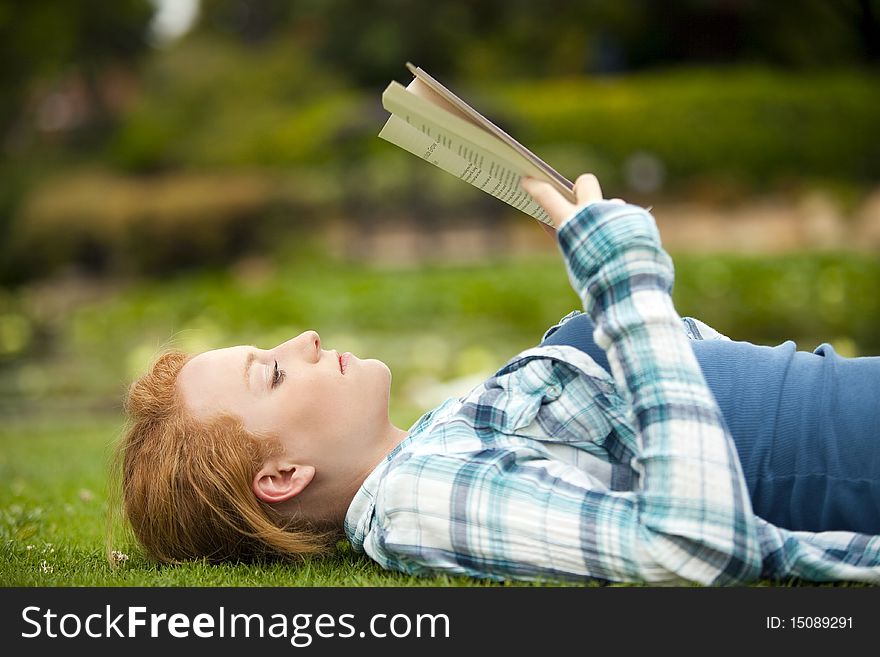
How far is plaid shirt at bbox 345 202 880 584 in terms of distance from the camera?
1843mm

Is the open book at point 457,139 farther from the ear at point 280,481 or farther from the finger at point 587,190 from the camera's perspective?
the ear at point 280,481

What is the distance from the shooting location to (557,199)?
200 centimetres

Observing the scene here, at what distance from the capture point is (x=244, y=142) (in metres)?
16.6

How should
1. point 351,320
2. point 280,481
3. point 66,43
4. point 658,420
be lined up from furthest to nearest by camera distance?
point 66,43 → point 351,320 → point 280,481 → point 658,420

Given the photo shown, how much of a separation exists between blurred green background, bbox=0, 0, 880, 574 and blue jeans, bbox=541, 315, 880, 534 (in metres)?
3.01

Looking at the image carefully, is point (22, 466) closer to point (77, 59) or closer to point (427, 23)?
point (427, 23)

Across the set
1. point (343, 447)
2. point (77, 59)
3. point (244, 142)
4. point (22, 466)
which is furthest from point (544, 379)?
point (77, 59)

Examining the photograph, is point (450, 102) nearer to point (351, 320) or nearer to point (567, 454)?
point (567, 454)

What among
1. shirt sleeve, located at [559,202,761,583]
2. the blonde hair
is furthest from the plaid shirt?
the blonde hair

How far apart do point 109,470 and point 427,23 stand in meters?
16.5

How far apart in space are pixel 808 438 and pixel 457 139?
3.00ft

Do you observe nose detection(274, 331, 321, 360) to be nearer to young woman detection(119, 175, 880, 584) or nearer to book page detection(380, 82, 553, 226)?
young woman detection(119, 175, 880, 584)

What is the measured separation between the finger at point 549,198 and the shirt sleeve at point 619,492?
0.15ft

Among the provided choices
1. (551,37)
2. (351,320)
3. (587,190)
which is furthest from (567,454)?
(551,37)
